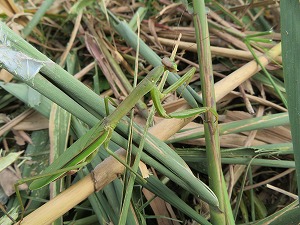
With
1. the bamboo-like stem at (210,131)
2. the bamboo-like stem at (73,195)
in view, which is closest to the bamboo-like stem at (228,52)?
the bamboo-like stem at (210,131)

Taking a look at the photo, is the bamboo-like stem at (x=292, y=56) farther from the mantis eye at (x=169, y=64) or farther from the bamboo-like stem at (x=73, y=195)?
the bamboo-like stem at (x=73, y=195)

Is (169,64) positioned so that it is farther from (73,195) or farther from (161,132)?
(73,195)

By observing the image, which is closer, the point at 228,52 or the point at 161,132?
the point at 161,132

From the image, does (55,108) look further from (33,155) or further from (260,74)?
(260,74)

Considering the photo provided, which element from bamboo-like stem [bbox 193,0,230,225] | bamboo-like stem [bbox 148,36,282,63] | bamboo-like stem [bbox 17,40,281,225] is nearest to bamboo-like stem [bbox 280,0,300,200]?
bamboo-like stem [bbox 193,0,230,225]

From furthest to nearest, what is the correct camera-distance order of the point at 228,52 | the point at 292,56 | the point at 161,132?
the point at 228,52 → the point at 161,132 → the point at 292,56

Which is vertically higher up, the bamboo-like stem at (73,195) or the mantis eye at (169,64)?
the mantis eye at (169,64)

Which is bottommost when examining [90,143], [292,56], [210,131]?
[90,143]

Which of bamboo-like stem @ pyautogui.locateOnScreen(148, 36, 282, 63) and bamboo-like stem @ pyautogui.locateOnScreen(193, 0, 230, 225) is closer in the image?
bamboo-like stem @ pyautogui.locateOnScreen(193, 0, 230, 225)

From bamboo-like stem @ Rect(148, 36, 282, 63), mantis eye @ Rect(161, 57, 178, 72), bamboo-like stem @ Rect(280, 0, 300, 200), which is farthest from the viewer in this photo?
bamboo-like stem @ Rect(148, 36, 282, 63)

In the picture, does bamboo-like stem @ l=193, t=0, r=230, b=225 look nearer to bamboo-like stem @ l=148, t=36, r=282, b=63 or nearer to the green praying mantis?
the green praying mantis

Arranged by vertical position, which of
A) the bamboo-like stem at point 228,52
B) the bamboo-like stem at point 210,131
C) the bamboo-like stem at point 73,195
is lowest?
the bamboo-like stem at point 73,195

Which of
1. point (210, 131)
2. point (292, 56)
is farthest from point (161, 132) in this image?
point (292, 56)

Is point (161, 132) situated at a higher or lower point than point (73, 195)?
higher
